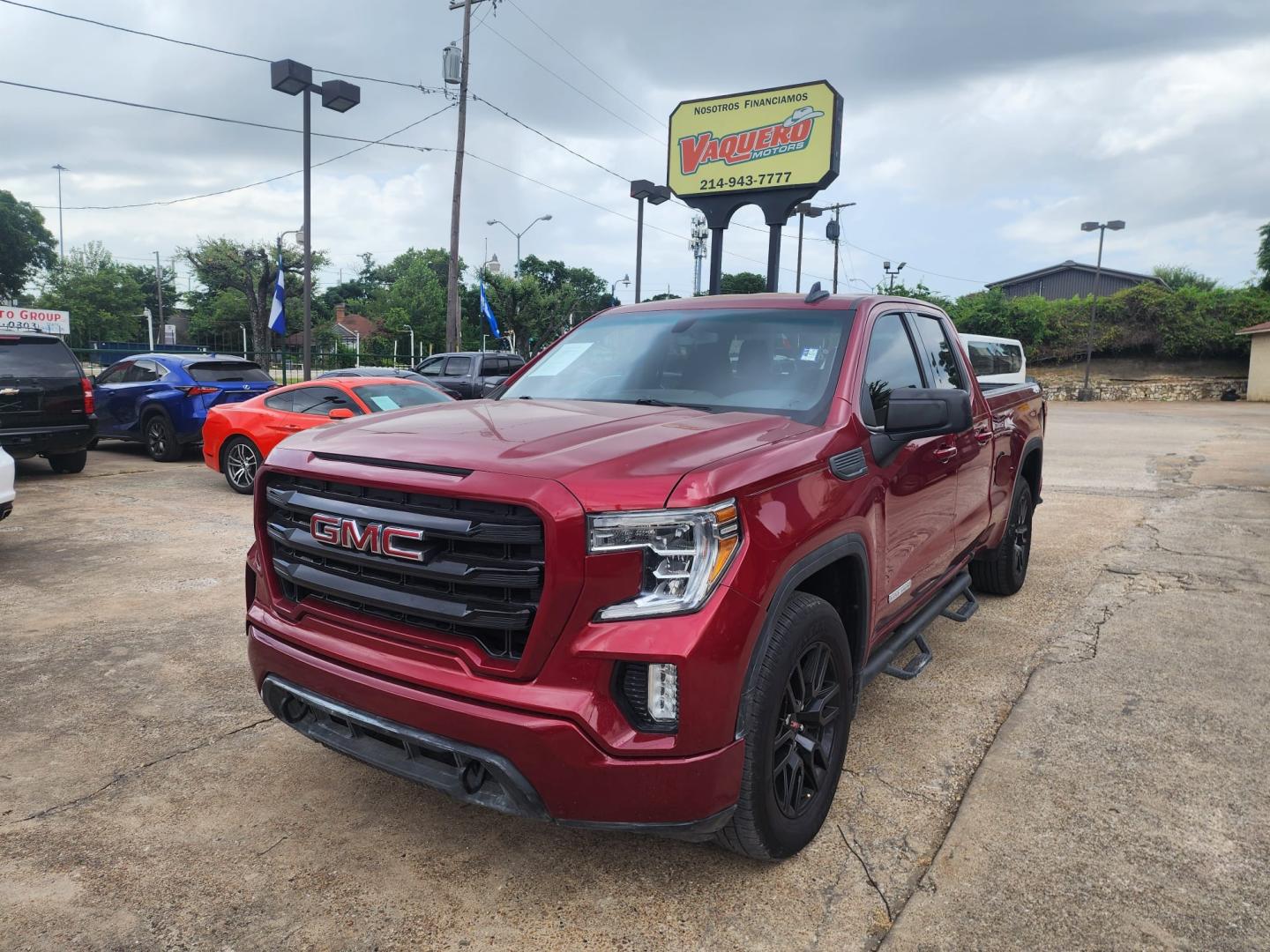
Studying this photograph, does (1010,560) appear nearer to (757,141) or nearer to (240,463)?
(240,463)

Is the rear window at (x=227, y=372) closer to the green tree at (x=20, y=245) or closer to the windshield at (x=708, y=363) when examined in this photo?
the windshield at (x=708, y=363)

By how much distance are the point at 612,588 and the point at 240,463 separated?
28.2ft

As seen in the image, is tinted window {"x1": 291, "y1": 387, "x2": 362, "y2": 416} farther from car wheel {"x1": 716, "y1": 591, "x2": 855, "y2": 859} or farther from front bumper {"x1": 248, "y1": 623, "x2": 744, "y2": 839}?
car wheel {"x1": 716, "y1": 591, "x2": 855, "y2": 859}

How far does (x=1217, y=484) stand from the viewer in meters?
11.3

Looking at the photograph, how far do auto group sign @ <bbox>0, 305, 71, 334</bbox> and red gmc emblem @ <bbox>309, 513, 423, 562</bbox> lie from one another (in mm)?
32024

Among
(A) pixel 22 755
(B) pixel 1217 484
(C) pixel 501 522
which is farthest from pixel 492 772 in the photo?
(B) pixel 1217 484

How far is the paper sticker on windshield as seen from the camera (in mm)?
3900

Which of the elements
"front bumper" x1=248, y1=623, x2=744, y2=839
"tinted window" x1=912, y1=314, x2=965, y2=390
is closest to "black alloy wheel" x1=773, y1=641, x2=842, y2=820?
"front bumper" x1=248, y1=623, x2=744, y2=839

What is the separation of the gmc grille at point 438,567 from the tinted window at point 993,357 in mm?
8145

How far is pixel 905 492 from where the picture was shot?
132 inches

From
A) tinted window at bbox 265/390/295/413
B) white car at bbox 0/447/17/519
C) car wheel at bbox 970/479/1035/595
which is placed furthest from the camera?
tinted window at bbox 265/390/295/413

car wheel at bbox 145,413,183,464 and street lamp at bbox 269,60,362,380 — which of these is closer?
car wheel at bbox 145,413,183,464

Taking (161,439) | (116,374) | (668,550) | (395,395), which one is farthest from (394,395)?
(668,550)

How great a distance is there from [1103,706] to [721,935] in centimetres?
250
